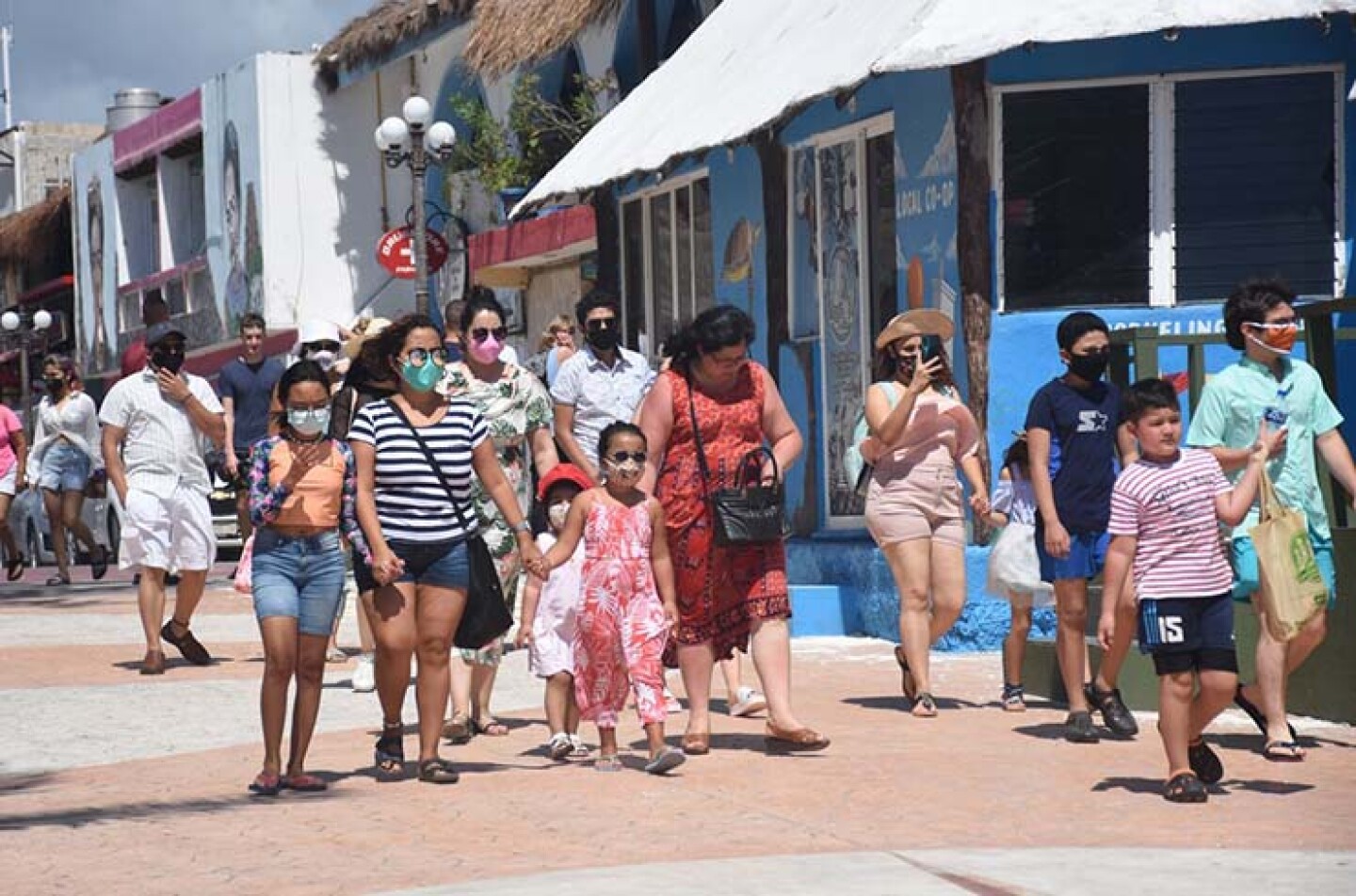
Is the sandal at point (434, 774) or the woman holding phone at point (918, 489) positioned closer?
the sandal at point (434, 774)

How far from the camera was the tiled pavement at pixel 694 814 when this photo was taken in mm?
7363

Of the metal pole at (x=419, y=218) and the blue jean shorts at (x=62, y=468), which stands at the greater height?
the metal pole at (x=419, y=218)

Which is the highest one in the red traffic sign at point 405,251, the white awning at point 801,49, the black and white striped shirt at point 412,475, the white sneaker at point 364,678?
the white awning at point 801,49

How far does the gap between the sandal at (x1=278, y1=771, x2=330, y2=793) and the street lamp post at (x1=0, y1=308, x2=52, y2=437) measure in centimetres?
3584

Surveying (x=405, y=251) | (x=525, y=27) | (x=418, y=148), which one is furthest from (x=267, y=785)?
(x=405, y=251)

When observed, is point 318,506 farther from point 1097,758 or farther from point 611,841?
point 1097,758

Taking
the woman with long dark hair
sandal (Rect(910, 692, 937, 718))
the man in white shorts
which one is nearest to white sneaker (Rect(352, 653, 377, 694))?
the man in white shorts

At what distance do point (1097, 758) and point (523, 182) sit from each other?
17561 mm

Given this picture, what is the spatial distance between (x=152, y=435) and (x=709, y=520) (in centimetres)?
466

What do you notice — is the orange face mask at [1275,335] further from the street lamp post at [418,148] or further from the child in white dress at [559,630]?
the street lamp post at [418,148]

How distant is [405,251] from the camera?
2939 centimetres

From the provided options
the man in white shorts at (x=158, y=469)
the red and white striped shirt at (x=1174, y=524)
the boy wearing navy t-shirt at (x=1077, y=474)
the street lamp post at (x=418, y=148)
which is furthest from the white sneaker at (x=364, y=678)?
the street lamp post at (x=418, y=148)

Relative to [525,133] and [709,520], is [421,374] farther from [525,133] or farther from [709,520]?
[525,133]

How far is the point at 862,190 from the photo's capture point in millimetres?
16219
